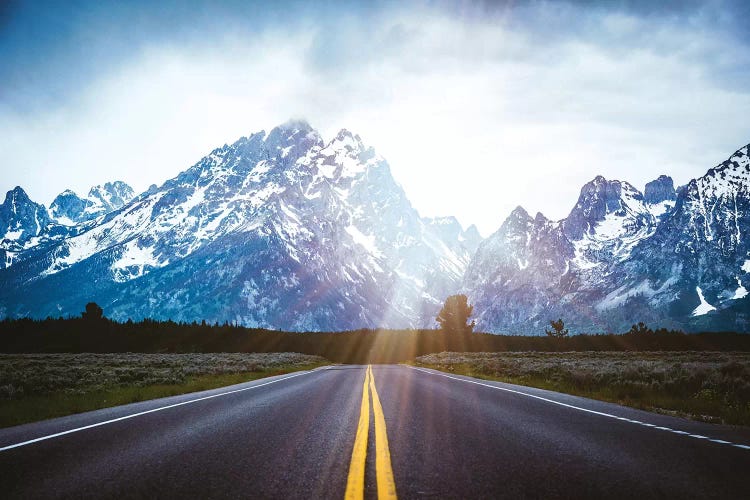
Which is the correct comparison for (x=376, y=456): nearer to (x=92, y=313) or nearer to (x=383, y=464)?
(x=383, y=464)

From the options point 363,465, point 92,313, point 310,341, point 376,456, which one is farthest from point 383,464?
point 310,341

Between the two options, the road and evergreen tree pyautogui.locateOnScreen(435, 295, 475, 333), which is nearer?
→ the road

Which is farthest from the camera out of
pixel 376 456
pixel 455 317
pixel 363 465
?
pixel 455 317

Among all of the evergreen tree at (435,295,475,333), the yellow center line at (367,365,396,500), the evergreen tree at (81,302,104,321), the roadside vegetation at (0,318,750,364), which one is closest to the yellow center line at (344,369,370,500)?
the yellow center line at (367,365,396,500)

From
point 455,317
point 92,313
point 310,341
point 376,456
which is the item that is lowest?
point 310,341

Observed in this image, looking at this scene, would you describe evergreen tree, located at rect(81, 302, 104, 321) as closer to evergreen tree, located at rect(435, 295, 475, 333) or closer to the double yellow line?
evergreen tree, located at rect(435, 295, 475, 333)

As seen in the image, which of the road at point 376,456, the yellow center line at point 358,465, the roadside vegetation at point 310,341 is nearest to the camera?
the yellow center line at point 358,465

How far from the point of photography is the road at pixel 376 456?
15.1 ft

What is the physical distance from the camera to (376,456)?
19.1ft

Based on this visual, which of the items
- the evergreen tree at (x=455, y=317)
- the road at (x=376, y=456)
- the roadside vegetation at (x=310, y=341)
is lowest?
the roadside vegetation at (x=310, y=341)

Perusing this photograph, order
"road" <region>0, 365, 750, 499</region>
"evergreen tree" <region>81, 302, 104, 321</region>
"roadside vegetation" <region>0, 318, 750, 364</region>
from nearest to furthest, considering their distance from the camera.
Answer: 1. "road" <region>0, 365, 750, 499</region>
2. "roadside vegetation" <region>0, 318, 750, 364</region>
3. "evergreen tree" <region>81, 302, 104, 321</region>

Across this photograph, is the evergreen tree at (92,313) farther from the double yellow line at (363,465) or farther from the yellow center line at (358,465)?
the double yellow line at (363,465)

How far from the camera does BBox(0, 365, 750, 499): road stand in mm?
4617

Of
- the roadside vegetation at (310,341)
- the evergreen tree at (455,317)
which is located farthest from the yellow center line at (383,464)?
the evergreen tree at (455,317)
